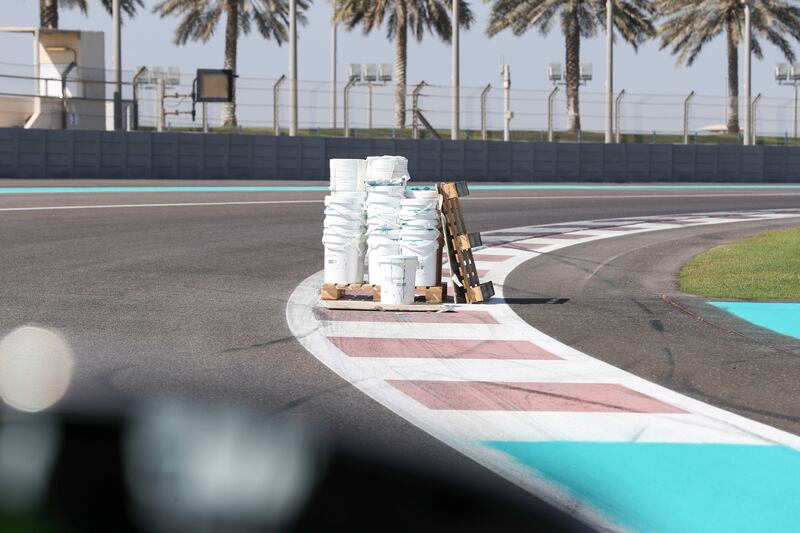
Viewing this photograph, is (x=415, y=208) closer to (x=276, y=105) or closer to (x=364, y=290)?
(x=364, y=290)

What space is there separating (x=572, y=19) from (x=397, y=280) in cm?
4359

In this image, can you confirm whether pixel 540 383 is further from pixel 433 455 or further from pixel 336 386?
pixel 433 455

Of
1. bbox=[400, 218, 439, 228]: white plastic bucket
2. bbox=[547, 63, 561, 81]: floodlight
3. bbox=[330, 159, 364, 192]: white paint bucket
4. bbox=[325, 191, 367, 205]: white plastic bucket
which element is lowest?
bbox=[400, 218, 439, 228]: white plastic bucket

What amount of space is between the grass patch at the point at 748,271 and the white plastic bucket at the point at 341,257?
3242 mm

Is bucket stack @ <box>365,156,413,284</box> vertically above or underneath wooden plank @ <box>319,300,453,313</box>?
above

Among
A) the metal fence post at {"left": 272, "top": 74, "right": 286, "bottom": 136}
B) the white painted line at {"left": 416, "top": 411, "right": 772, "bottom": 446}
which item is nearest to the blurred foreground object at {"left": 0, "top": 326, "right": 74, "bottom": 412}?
the white painted line at {"left": 416, "top": 411, "right": 772, "bottom": 446}

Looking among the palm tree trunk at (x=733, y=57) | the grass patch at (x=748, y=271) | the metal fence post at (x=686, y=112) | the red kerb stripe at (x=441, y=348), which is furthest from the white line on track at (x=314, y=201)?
the palm tree trunk at (x=733, y=57)

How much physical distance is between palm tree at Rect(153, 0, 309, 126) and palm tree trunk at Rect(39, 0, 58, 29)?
7.48 meters

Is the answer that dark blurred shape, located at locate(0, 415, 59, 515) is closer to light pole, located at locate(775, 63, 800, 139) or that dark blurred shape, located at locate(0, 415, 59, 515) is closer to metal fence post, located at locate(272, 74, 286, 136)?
metal fence post, located at locate(272, 74, 286, 136)

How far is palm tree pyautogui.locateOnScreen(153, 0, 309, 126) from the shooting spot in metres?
48.6

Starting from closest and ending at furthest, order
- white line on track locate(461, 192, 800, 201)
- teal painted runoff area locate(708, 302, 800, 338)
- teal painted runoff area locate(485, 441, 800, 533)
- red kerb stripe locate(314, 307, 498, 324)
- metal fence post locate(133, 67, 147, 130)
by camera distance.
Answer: teal painted runoff area locate(485, 441, 800, 533)
teal painted runoff area locate(708, 302, 800, 338)
red kerb stripe locate(314, 307, 498, 324)
white line on track locate(461, 192, 800, 201)
metal fence post locate(133, 67, 147, 130)

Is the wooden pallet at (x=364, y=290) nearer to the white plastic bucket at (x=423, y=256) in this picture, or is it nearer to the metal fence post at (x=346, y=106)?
the white plastic bucket at (x=423, y=256)

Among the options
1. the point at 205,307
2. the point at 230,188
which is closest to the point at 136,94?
the point at 230,188

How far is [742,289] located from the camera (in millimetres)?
10758
